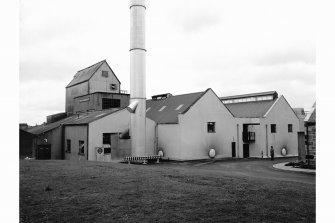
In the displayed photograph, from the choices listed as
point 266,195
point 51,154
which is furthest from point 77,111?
point 266,195

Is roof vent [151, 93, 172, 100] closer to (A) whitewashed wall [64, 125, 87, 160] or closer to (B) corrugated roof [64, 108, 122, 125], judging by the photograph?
(B) corrugated roof [64, 108, 122, 125]

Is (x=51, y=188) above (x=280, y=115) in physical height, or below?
below

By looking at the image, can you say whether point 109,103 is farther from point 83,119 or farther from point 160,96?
point 160,96

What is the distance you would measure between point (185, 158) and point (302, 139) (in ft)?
40.5

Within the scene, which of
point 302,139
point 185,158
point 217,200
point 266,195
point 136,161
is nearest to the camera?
point 217,200

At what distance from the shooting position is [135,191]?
1123cm

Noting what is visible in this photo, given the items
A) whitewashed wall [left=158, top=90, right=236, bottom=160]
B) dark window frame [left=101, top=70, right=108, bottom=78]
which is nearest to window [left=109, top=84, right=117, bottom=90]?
dark window frame [left=101, top=70, right=108, bottom=78]

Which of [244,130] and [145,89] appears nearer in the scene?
[145,89]

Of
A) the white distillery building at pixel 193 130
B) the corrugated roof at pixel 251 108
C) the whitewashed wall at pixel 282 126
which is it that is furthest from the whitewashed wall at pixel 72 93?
the whitewashed wall at pixel 282 126

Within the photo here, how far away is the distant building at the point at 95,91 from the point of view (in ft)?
136

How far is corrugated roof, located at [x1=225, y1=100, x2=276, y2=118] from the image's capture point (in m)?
41.0

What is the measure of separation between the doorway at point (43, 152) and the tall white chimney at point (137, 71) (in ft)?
40.9

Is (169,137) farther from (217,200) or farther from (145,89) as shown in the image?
(217,200)

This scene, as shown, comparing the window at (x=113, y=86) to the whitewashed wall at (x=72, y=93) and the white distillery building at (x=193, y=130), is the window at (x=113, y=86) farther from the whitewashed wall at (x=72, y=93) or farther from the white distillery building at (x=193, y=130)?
the white distillery building at (x=193, y=130)
